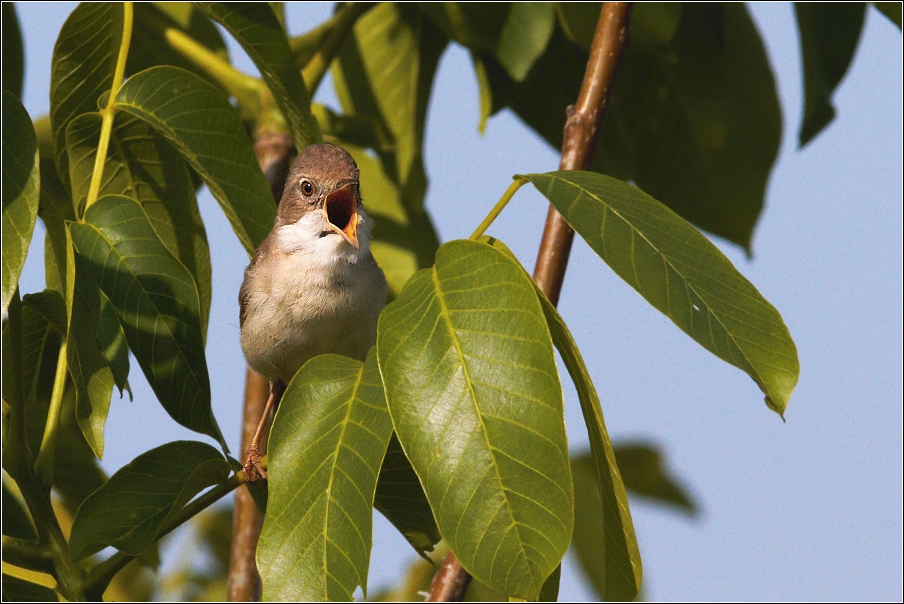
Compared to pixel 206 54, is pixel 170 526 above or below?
below

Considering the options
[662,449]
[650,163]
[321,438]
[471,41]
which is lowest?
[662,449]

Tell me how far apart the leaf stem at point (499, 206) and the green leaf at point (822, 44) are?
7.98 feet

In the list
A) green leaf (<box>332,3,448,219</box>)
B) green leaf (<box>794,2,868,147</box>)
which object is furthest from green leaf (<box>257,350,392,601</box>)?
green leaf (<box>794,2,868,147</box>)

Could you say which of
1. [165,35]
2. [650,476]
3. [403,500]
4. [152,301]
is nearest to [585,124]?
[650,476]

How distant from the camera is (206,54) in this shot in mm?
3961

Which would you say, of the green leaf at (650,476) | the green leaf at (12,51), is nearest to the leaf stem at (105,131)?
the green leaf at (12,51)

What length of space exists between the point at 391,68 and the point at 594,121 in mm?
1412

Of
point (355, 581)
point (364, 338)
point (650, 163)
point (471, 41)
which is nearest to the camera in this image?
point (355, 581)

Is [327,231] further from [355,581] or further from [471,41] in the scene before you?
[355,581]

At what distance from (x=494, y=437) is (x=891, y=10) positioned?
9.02ft

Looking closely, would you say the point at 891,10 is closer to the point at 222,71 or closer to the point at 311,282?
the point at 311,282

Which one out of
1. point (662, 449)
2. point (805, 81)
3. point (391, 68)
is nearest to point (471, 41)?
point (391, 68)

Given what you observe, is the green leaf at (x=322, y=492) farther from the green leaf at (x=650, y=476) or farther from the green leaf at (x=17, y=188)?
the green leaf at (x=650, y=476)

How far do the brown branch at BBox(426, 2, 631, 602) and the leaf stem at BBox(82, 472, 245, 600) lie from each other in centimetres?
129
